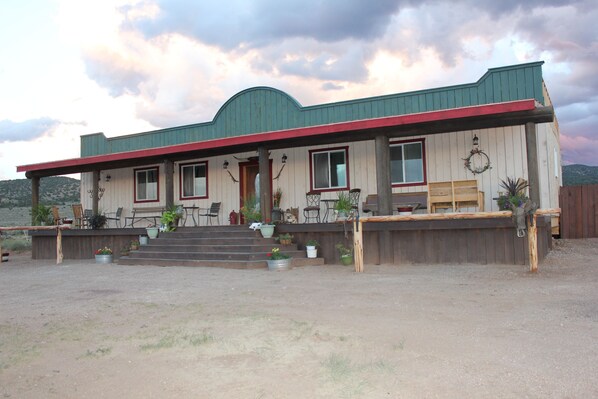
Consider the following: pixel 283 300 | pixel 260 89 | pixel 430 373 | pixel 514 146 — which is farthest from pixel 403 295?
pixel 260 89

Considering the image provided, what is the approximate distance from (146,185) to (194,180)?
1867 millimetres

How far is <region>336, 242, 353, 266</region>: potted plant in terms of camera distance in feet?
32.7

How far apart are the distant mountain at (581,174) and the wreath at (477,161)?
45572 millimetres

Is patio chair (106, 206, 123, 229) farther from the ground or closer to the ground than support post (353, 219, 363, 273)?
farther from the ground

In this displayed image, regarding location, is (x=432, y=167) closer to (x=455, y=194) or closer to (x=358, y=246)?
(x=455, y=194)

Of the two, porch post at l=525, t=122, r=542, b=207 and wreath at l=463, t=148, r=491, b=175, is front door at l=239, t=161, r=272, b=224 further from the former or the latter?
porch post at l=525, t=122, r=542, b=207

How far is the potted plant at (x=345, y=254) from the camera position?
393 inches

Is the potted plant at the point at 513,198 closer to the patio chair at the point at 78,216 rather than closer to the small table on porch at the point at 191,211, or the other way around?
the small table on porch at the point at 191,211

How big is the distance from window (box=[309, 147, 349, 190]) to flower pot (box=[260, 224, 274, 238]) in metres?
2.08

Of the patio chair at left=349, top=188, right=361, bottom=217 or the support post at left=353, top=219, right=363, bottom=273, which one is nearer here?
the support post at left=353, top=219, right=363, bottom=273

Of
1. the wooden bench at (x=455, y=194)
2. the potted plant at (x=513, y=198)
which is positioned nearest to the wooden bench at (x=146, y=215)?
the wooden bench at (x=455, y=194)

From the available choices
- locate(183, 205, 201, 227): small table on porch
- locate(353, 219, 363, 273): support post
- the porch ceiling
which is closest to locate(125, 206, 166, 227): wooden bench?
locate(183, 205, 201, 227): small table on porch

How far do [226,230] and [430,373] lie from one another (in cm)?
860

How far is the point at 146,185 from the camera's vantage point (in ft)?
50.0
